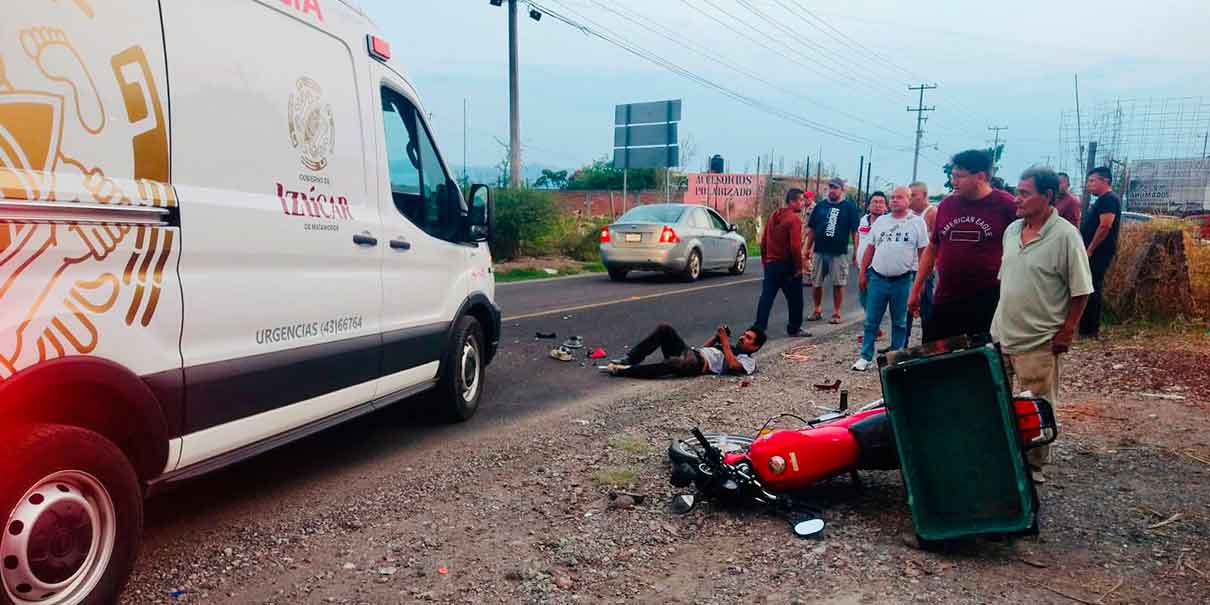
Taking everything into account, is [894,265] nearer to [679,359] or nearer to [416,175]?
[679,359]

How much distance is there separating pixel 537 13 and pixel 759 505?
21283 millimetres

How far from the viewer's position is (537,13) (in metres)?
23.4

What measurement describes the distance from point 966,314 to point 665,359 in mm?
2836

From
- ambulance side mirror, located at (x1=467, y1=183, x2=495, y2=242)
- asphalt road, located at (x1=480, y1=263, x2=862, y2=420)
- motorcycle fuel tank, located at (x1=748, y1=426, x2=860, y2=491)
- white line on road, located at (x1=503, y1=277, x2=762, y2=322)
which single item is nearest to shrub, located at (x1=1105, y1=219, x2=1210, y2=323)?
asphalt road, located at (x1=480, y1=263, x2=862, y2=420)

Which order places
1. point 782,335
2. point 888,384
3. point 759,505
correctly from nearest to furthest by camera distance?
point 888,384 < point 759,505 < point 782,335

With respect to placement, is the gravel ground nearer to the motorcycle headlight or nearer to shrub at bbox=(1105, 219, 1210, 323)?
the motorcycle headlight

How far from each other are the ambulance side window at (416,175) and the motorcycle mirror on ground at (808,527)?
8.93 ft

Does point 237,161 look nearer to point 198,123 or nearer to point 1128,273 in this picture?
point 198,123

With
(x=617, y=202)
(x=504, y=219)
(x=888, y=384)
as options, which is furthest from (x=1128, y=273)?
(x=617, y=202)

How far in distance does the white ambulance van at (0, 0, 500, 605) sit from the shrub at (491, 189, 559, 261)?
15092mm

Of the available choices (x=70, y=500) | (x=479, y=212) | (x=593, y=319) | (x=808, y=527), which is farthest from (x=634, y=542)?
(x=593, y=319)

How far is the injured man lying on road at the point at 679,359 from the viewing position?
752 cm

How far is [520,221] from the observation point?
2005 cm

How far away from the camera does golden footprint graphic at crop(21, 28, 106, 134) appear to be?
2.69 metres
